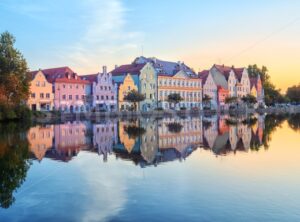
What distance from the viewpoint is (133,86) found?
81.7 meters

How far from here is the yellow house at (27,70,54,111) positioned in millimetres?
64938

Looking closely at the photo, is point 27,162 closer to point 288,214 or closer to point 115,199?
point 115,199

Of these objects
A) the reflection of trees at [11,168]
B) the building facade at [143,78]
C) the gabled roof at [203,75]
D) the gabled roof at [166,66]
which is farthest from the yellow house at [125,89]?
the reflection of trees at [11,168]

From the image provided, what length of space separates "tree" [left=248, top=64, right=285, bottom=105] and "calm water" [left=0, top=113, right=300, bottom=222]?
117 m

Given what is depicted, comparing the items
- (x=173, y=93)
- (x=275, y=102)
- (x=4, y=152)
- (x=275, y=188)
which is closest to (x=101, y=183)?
(x=275, y=188)

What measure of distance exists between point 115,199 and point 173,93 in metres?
78.7

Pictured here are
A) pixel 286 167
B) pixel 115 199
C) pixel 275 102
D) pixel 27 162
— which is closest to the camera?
pixel 115 199

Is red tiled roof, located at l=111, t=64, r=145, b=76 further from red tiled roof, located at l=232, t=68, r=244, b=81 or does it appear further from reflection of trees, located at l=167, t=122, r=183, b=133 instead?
reflection of trees, located at l=167, t=122, r=183, b=133

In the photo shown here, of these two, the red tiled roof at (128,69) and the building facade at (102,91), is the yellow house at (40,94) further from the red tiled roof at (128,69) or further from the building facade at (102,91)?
the red tiled roof at (128,69)

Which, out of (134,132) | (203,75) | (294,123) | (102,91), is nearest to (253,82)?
(203,75)

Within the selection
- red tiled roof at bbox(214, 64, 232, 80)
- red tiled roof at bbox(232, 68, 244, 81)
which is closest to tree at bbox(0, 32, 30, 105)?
red tiled roof at bbox(214, 64, 232, 80)

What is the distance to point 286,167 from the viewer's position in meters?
14.7

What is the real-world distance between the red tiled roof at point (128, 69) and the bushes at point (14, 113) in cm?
3562

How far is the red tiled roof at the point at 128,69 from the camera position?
84.2 m
